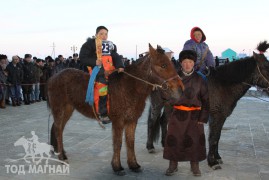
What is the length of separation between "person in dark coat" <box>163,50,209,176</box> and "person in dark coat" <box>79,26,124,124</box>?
1.07m

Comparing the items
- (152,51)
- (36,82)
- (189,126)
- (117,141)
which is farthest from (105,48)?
(36,82)

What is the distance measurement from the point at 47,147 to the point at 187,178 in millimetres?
2611

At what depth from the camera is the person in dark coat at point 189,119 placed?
4.71 m

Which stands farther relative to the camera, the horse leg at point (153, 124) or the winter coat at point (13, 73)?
the winter coat at point (13, 73)

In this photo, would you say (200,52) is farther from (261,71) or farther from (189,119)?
(189,119)

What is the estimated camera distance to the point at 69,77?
5520 millimetres

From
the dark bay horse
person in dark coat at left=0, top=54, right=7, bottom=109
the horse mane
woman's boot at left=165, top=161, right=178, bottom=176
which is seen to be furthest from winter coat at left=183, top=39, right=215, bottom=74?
person in dark coat at left=0, top=54, right=7, bottom=109

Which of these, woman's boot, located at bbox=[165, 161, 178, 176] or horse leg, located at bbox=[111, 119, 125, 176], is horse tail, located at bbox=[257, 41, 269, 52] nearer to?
woman's boot, located at bbox=[165, 161, 178, 176]

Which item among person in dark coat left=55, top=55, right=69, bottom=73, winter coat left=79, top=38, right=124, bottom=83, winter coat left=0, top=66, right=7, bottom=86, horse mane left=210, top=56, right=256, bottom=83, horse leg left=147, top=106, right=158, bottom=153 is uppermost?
winter coat left=79, top=38, right=124, bottom=83

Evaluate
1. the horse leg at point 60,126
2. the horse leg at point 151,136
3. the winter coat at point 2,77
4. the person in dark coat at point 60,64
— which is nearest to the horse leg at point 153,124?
the horse leg at point 151,136

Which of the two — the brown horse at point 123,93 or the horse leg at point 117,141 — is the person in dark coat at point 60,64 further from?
the horse leg at point 117,141

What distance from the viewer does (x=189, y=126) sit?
4.75 meters

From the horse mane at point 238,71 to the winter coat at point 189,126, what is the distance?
2.45 ft

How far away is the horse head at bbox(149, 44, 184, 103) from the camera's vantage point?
4223mm
